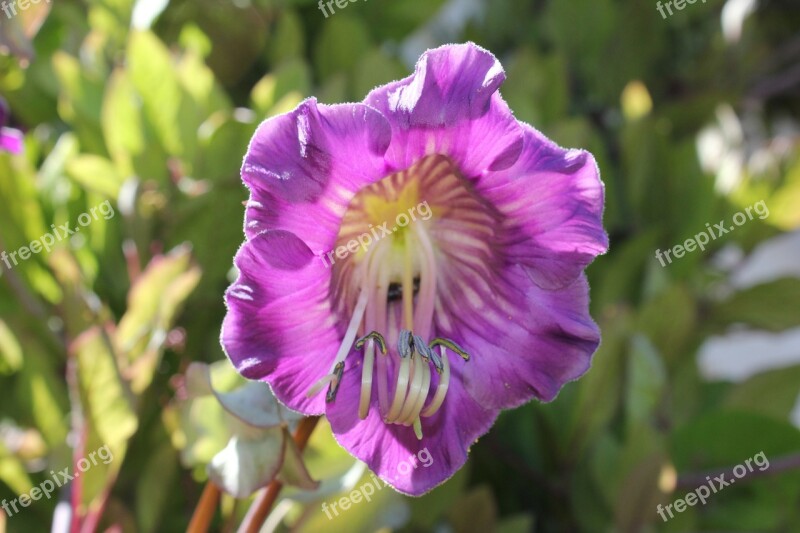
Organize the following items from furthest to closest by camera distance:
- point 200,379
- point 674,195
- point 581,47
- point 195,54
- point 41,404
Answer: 1. point 581,47
2. point 674,195
3. point 195,54
4. point 41,404
5. point 200,379

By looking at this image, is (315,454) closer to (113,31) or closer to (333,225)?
(333,225)

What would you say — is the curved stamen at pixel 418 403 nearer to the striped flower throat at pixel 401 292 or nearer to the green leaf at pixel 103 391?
the striped flower throat at pixel 401 292

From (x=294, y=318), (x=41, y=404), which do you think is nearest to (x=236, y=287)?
(x=294, y=318)

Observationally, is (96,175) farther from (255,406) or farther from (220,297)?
(255,406)

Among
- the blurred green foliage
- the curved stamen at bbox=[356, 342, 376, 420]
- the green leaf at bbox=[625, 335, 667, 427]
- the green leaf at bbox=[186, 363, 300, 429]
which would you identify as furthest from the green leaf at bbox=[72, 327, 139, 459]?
the green leaf at bbox=[625, 335, 667, 427]

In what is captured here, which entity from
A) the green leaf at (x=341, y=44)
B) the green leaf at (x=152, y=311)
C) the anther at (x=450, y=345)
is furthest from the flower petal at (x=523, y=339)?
the green leaf at (x=341, y=44)

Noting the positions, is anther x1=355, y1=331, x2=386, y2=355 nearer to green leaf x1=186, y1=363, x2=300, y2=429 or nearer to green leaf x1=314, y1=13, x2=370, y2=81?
green leaf x1=186, y1=363, x2=300, y2=429

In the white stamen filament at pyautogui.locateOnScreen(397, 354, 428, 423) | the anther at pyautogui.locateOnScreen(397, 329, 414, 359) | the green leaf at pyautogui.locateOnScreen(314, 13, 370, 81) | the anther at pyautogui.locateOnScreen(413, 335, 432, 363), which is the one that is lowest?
the white stamen filament at pyautogui.locateOnScreen(397, 354, 428, 423)
